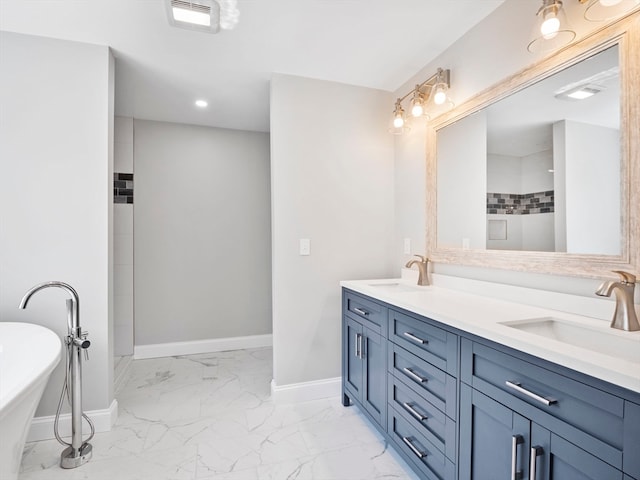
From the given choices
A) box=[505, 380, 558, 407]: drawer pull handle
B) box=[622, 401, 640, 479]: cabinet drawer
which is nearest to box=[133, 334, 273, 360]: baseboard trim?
box=[505, 380, 558, 407]: drawer pull handle

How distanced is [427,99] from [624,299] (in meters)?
1.67

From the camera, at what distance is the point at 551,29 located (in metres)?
1.32

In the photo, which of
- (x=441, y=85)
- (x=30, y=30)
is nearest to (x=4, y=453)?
(x=30, y=30)

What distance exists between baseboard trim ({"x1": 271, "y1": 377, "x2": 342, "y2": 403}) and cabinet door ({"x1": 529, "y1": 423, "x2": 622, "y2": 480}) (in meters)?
1.71

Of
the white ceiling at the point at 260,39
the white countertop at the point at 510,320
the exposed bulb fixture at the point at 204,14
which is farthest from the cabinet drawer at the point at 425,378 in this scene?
the exposed bulb fixture at the point at 204,14

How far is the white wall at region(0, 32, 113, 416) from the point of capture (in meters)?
1.97

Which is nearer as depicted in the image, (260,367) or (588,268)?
(588,268)

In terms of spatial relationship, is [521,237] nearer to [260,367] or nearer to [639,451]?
[639,451]

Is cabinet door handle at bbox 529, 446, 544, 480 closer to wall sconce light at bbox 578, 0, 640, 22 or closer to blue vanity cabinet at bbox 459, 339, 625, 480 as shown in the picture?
blue vanity cabinet at bbox 459, 339, 625, 480

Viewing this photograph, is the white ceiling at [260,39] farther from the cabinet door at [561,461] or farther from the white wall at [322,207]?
the cabinet door at [561,461]

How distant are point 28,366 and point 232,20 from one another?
6.60 ft

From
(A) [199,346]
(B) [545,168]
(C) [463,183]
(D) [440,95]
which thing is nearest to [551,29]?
(B) [545,168]

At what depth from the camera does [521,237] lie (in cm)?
165

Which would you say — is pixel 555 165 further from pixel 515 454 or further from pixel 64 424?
pixel 64 424
